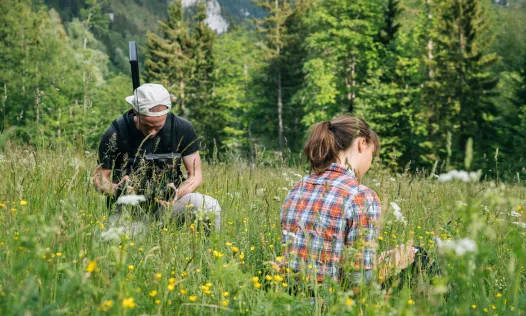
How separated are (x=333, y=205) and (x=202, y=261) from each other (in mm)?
762

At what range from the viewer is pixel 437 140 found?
2358 centimetres

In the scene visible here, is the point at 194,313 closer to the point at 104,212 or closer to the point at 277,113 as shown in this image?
the point at 104,212

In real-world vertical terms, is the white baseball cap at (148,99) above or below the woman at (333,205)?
above

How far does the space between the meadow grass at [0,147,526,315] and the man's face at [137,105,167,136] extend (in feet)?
2.04

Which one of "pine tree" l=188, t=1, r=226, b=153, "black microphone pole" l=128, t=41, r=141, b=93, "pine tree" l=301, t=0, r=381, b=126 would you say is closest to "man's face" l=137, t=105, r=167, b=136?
"black microphone pole" l=128, t=41, r=141, b=93

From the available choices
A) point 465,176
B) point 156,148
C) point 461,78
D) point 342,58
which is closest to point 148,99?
point 156,148

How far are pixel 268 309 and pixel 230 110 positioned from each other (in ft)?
115

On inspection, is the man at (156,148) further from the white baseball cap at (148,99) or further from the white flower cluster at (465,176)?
the white flower cluster at (465,176)

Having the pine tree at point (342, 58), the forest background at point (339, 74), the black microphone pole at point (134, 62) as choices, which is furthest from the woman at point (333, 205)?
the pine tree at point (342, 58)

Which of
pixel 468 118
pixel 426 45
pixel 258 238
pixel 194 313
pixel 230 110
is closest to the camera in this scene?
pixel 194 313

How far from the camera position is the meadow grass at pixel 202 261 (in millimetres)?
1403

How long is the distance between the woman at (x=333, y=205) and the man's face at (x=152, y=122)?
160cm

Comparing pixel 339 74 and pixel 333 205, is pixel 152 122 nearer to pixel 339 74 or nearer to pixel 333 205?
pixel 333 205

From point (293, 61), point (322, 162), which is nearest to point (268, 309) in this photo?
point (322, 162)
